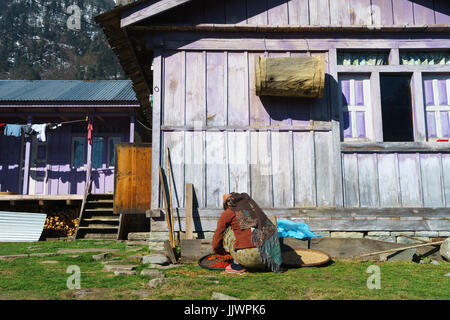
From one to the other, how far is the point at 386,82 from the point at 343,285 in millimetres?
5160

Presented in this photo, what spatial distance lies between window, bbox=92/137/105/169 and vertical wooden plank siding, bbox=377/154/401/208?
1170cm

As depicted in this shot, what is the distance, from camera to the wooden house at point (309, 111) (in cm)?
773

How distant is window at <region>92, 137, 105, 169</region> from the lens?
52.9ft

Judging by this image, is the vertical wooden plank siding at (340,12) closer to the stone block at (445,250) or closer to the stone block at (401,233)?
the stone block at (401,233)

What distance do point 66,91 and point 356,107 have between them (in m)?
12.7

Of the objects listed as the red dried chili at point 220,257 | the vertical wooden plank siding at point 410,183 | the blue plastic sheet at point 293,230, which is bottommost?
the red dried chili at point 220,257

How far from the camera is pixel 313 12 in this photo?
8211mm

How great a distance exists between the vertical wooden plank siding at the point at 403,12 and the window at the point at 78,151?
12829 millimetres

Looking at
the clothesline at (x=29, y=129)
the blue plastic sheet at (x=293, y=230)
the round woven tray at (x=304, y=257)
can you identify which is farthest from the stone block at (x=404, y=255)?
the clothesline at (x=29, y=129)

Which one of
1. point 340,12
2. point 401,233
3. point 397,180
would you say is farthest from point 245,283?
point 340,12

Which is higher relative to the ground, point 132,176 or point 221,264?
point 132,176

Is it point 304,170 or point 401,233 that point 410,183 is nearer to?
point 401,233

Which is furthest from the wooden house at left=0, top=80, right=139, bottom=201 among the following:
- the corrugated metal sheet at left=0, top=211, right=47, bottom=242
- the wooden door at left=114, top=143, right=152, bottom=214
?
the wooden door at left=114, top=143, right=152, bottom=214

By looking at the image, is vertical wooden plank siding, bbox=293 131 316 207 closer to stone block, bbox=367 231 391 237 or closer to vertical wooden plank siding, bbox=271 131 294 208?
vertical wooden plank siding, bbox=271 131 294 208
